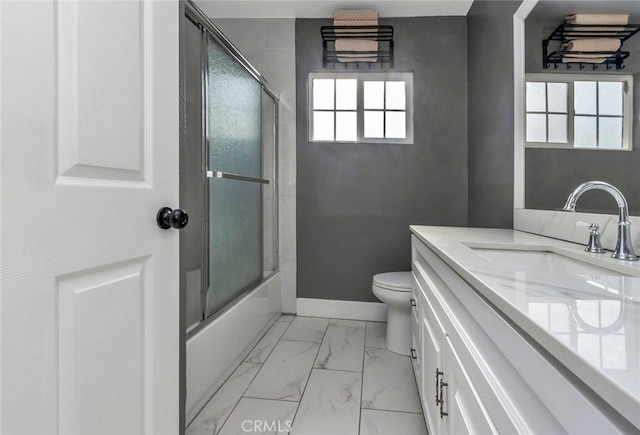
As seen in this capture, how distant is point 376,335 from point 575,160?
165 cm

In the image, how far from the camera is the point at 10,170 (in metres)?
0.56

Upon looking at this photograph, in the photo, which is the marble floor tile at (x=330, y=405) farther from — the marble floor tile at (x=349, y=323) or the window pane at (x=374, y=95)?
the window pane at (x=374, y=95)

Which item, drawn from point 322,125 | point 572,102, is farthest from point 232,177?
point 572,102

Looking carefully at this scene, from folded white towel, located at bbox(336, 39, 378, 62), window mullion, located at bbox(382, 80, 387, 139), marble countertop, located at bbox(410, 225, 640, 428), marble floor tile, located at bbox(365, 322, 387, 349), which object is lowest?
marble floor tile, located at bbox(365, 322, 387, 349)

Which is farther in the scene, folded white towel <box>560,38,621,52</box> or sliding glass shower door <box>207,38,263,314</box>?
sliding glass shower door <box>207,38,263,314</box>

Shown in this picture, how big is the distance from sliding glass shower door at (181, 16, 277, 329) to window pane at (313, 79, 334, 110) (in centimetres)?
41

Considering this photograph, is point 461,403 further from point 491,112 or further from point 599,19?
point 491,112

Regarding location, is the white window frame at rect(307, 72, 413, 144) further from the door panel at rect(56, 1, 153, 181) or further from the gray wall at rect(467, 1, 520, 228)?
the door panel at rect(56, 1, 153, 181)

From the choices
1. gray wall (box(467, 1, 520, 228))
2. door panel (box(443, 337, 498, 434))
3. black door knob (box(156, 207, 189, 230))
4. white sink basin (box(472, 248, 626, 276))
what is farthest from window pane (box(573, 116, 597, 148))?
black door knob (box(156, 207, 189, 230))

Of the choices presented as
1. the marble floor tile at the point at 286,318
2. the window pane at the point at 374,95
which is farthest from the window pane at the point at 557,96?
the marble floor tile at the point at 286,318

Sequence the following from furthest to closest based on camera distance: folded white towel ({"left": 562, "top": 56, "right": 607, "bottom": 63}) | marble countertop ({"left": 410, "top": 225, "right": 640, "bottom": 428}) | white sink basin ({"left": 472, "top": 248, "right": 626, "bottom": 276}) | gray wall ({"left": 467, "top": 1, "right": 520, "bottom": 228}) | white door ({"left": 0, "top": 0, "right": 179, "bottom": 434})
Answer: gray wall ({"left": 467, "top": 1, "right": 520, "bottom": 228}) < folded white towel ({"left": 562, "top": 56, "right": 607, "bottom": 63}) < white sink basin ({"left": 472, "top": 248, "right": 626, "bottom": 276}) < white door ({"left": 0, "top": 0, "right": 179, "bottom": 434}) < marble countertop ({"left": 410, "top": 225, "right": 640, "bottom": 428})

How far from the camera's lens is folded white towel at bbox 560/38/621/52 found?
104cm

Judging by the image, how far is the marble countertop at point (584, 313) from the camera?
31cm

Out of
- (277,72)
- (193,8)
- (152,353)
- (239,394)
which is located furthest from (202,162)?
(277,72)
